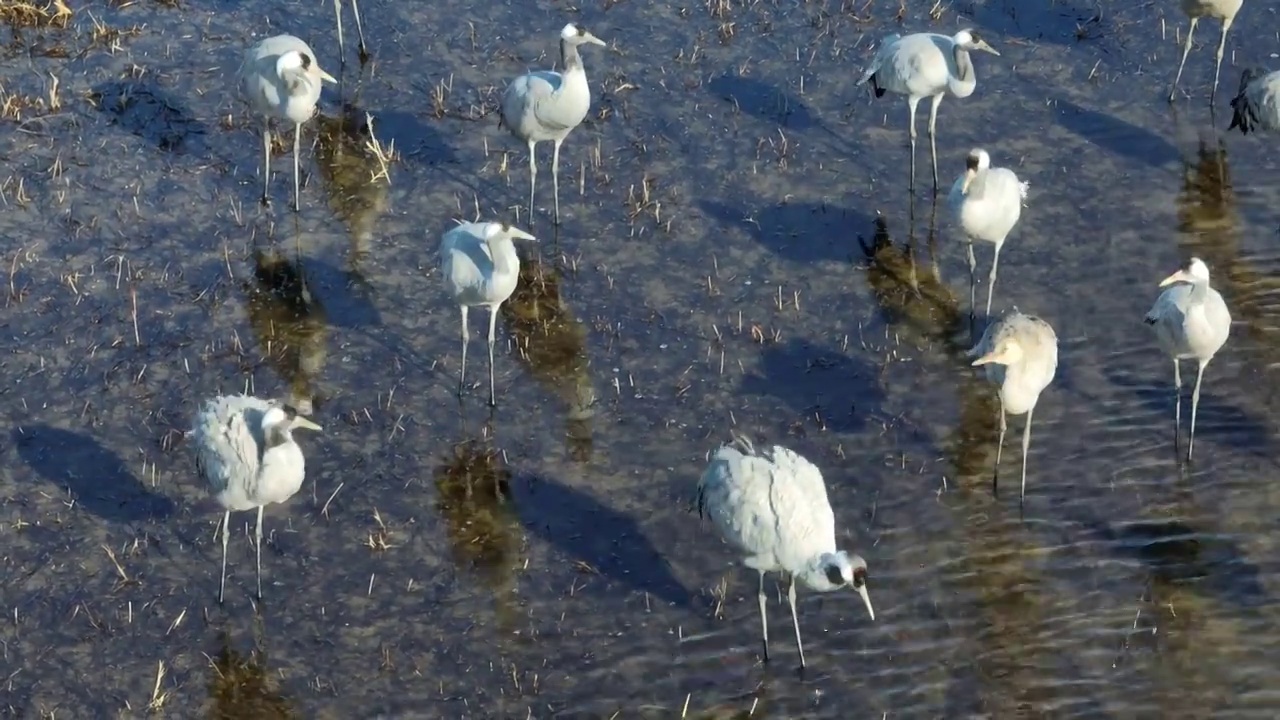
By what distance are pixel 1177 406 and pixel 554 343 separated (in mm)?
4123

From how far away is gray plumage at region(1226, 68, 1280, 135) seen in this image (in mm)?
13789

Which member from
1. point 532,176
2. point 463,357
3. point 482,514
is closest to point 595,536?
point 482,514

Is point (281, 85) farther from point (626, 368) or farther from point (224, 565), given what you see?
point (224, 565)

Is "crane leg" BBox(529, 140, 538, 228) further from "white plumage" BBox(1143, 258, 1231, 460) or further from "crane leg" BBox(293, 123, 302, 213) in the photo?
"white plumage" BBox(1143, 258, 1231, 460)

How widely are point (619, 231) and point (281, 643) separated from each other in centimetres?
478

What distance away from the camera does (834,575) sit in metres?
9.68

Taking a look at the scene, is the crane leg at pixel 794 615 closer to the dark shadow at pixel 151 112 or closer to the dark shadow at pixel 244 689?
the dark shadow at pixel 244 689

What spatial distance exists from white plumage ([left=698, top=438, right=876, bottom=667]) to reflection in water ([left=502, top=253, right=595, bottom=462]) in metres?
1.73

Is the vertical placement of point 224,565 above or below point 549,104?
below

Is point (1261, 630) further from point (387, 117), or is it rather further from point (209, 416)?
point (387, 117)

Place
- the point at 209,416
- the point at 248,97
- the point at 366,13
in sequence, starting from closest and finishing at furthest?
the point at 209,416 < the point at 248,97 < the point at 366,13

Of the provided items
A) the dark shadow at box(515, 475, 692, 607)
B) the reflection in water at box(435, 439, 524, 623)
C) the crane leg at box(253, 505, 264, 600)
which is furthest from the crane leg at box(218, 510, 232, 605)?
the dark shadow at box(515, 475, 692, 607)

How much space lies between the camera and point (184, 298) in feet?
43.0

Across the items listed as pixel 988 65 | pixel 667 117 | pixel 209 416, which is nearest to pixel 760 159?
pixel 667 117
